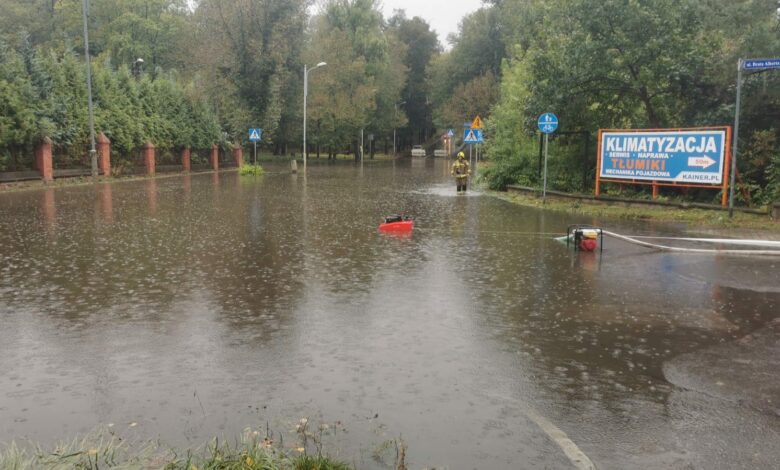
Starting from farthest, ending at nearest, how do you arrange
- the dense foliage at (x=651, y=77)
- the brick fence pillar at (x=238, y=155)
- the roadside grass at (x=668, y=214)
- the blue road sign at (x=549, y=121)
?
the brick fence pillar at (x=238, y=155) → the blue road sign at (x=549, y=121) → the dense foliage at (x=651, y=77) → the roadside grass at (x=668, y=214)

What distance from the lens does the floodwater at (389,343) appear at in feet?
15.2

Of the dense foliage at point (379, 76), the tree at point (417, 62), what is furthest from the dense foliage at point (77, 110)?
the tree at point (417, 62)

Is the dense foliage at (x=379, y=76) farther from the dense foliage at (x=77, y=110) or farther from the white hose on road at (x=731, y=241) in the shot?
the white hose on road at (x=731, y=241)

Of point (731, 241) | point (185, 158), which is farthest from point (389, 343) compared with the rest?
point (185, 158)

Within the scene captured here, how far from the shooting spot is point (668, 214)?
1797cm

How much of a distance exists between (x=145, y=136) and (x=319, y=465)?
39284mm

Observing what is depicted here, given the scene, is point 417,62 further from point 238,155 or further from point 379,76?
point 238,155

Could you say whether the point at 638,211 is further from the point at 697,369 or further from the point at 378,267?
the point at 697,369

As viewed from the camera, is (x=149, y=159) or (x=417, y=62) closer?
(x=149, y=159)

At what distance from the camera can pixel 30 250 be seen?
12.1 m

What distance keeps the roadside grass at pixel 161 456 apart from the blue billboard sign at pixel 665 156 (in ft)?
54.5

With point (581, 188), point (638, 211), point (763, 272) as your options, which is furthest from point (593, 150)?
point (763, 272)

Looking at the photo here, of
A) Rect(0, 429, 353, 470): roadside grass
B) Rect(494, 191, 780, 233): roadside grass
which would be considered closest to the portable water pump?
Rect(494, 191, 780, 233): roadside grass

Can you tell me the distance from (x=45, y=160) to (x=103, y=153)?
14.9ft
